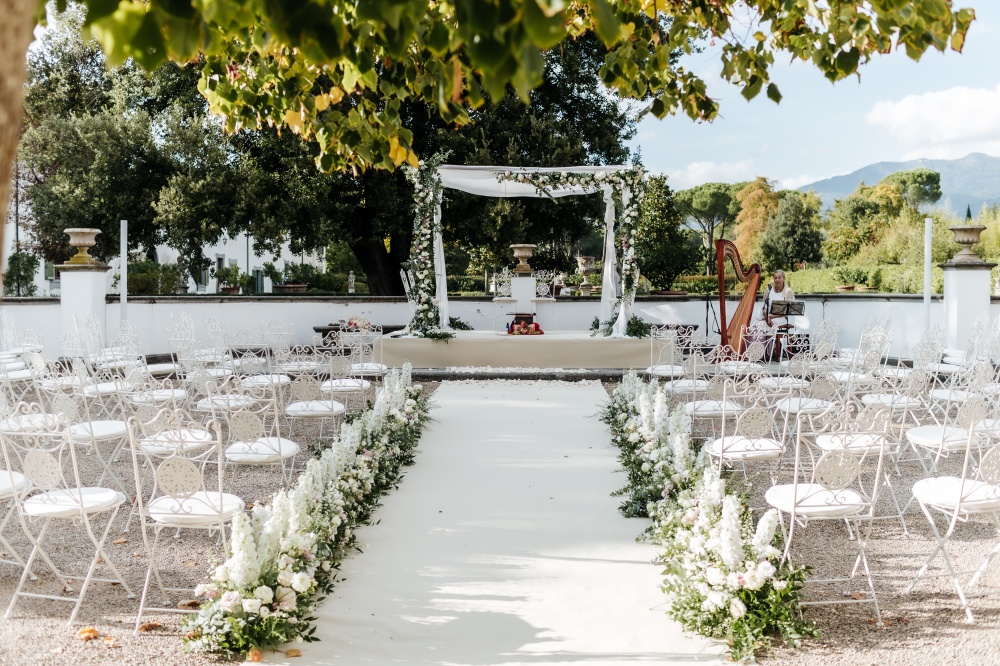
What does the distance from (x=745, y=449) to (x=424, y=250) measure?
29.6 feet

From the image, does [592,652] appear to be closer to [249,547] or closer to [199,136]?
[249,547]

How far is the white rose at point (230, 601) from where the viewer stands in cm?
349

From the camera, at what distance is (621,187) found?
1353 cm

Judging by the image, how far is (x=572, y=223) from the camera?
19.3 meters

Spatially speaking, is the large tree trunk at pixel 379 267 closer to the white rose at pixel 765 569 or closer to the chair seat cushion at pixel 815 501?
the chair seat cushion at pixel 815 501

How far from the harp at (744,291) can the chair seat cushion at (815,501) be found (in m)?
8.15

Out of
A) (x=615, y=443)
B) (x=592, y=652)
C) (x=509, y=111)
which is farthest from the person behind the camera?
(x=509, y=111)

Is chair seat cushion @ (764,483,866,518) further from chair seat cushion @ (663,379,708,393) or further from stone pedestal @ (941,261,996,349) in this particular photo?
stone pedestal @ (941,261,996,349)

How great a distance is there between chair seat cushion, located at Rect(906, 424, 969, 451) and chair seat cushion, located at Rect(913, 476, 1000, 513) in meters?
0.94

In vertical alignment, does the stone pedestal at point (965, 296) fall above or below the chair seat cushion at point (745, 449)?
above

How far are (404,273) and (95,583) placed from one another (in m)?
14.3

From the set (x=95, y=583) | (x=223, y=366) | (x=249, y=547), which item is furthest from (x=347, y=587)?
(x=223, y=366)

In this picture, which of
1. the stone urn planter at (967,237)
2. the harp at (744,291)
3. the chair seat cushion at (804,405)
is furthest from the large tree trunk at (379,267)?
the chair seat cushion at (804,405)

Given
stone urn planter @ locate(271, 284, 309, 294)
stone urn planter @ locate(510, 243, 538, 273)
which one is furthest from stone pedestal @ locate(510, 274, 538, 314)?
stone urn planter @ locate(271, 284, 309, 294)
